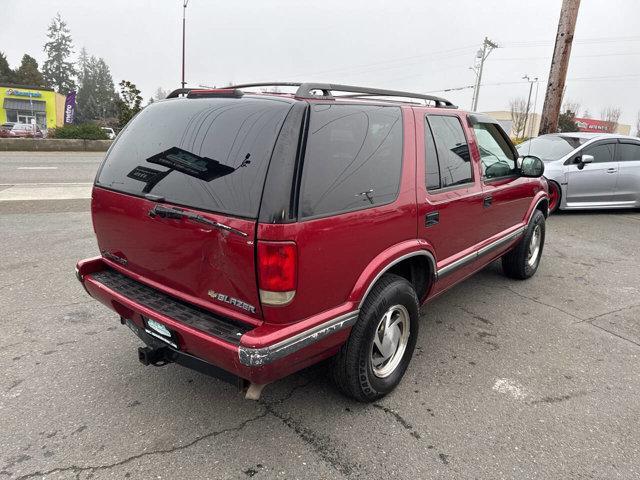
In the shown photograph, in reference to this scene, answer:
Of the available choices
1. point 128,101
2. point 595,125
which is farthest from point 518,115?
point 128,101

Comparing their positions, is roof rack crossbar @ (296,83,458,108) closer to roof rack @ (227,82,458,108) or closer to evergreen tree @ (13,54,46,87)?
roof rack @ (227,82,458,108)

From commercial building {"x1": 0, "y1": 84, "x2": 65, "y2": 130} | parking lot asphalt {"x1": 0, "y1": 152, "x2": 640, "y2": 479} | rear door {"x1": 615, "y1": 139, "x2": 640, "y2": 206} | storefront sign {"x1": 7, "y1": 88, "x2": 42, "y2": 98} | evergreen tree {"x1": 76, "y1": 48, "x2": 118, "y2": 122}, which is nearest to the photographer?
parking lot asphalt {"x1": 0, "y1": 152, "x2": 640, "y2": 479}

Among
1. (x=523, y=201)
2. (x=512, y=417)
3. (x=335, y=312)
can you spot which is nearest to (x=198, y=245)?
(x=335, y=312)

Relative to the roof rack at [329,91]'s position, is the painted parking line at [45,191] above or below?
below

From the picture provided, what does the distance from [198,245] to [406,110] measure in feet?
5.28

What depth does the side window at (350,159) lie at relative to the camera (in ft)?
7.36

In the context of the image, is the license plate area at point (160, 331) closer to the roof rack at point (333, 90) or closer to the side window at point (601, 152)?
the roof rack at point (333, 90)

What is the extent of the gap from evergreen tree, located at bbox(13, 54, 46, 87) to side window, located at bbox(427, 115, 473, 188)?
82773 millimetres

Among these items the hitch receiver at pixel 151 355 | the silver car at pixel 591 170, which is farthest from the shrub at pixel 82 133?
the hitch receiver at pixel 151 355

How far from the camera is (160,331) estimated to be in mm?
2471

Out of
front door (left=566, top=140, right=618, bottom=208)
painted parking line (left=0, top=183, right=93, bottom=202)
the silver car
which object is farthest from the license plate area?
front door (left=566, top=140, right=618, bottom=208)

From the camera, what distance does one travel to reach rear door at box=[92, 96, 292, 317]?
2.18 metres

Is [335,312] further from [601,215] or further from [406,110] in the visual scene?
[601,215]

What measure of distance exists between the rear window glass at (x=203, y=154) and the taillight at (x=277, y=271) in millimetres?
196
